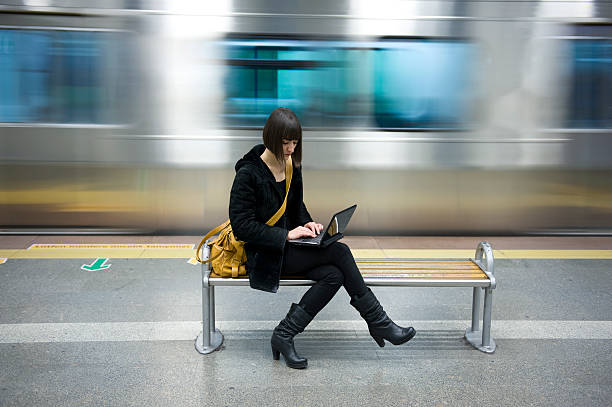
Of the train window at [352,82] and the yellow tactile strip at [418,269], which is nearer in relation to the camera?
the yellow tactile strip at [418,269]

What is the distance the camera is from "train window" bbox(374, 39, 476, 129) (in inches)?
234

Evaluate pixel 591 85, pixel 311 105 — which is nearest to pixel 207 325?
pixel 311 105

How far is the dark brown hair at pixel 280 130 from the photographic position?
3135mm

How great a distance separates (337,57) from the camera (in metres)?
5.89

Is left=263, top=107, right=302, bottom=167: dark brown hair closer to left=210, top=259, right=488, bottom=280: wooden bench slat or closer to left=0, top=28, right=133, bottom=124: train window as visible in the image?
left=210, top=259, right=488, bottom=280: wooden bench slat

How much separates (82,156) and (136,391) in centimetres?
357

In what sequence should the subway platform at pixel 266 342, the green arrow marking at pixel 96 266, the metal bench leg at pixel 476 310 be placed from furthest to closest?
1. the green arrow marking at pixel 96 266
2. the metal bench leg at pixel 476 310
3. the subway platform at pixel 266 342

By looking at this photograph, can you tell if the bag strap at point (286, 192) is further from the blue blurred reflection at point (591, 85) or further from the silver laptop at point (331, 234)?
the blue blurred reflection at point (591, 85)

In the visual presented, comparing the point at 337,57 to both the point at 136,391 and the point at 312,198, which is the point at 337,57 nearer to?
the point at 312,198

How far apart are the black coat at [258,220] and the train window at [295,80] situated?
2.67 m

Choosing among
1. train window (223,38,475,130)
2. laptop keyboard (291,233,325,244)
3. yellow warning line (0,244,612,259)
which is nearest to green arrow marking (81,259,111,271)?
yellow warning line (0,244,612,259)

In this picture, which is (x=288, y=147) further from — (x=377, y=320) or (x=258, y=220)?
(x=377, y=320)

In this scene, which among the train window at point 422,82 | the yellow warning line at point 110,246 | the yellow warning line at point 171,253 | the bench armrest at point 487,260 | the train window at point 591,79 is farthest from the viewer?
the train window at point 591,79

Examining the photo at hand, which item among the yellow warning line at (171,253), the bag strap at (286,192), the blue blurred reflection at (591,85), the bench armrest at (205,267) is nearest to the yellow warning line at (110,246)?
the yellow warning line at (171,253)
